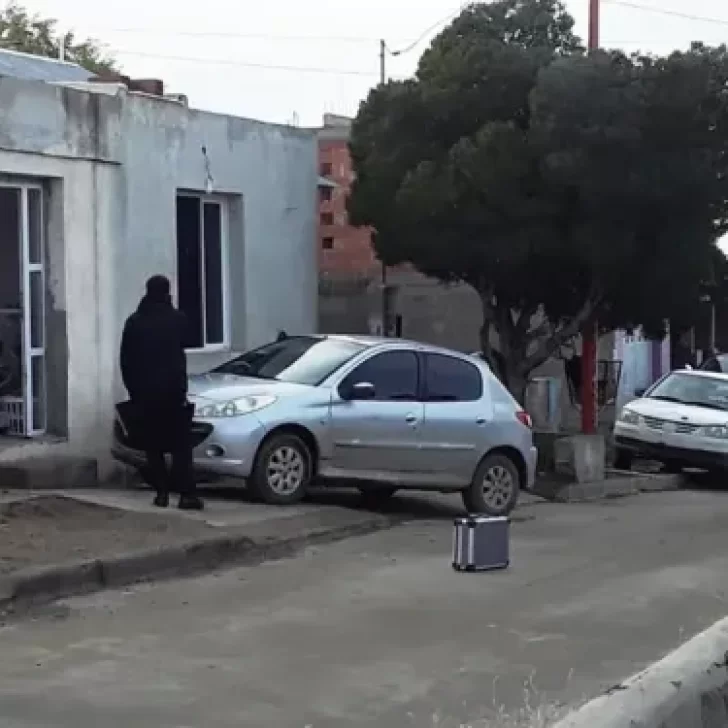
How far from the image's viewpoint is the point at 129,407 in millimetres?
12617

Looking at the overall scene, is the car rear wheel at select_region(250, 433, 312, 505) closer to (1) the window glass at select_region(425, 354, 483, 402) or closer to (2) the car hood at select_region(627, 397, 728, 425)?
(1) the window glass at select_region(425, 354, 483, 402)

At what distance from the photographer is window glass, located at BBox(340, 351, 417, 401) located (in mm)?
14047

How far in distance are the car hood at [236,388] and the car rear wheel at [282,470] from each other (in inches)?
16.8

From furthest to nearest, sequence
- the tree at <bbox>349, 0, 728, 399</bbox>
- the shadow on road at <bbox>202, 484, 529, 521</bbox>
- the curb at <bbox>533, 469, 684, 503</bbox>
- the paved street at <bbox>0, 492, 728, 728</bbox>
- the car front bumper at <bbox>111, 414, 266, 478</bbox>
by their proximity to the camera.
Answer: the curb at <bbox>533, 469, 684, 503</bbox> → the tree at <bbox>349, 0, 728, 399</bbox> → the shadow on road at <bbox>202, 484, 529, 521</bbox> → the car front bumper at <bbox>111, 414, 266, 478</bbox> → the paved street at <bbox>0, 492, 728, 728</bbox>

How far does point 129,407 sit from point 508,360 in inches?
358

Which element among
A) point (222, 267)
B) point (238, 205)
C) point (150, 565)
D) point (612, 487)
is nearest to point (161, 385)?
point (150, 565)

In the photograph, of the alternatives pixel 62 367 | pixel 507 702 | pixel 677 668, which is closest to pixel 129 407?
pixel 62 367

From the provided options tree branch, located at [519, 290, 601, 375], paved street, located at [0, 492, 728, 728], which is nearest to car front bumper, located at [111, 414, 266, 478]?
paved street, located at [0, 492, 728, 728]

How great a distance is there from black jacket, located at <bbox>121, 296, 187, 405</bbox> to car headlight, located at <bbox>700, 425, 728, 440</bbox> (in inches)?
423

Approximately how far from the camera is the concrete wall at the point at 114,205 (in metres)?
14.3

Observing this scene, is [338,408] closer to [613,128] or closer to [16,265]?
[16,265]

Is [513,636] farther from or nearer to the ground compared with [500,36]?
nearer to the ground

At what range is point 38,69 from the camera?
685 inches

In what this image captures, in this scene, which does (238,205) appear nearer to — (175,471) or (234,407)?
(234,407)
